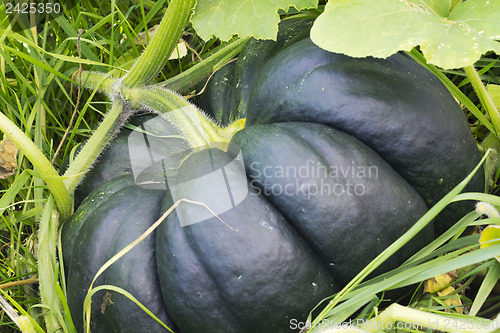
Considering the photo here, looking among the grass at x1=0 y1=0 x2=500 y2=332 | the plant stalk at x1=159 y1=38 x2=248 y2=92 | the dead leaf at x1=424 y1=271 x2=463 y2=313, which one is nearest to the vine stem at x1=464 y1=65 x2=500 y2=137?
Answer: the grass at x1=0 y1=0 x2=500 y2=332

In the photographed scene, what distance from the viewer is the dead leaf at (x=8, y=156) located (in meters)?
2.21

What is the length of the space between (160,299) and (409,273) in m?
0.70

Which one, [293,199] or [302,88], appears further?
[302,88]

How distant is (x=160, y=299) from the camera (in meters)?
1.60

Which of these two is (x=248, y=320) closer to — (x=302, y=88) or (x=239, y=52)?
(x=302, y=88)

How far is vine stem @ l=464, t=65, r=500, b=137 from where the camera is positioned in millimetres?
1849

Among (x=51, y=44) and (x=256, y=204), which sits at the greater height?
(x=51, y=44)

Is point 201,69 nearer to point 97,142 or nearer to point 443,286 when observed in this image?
point 97,142

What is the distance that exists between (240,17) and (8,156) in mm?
1107

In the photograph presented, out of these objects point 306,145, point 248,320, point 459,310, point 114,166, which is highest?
point 306,145

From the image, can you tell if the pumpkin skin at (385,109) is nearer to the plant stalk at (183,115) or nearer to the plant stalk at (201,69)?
the plant stalk at (183,115)

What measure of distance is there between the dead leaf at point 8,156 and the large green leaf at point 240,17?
0.92 m

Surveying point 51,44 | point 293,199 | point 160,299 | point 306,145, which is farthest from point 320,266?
point 51,44

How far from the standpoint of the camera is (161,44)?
201cm
